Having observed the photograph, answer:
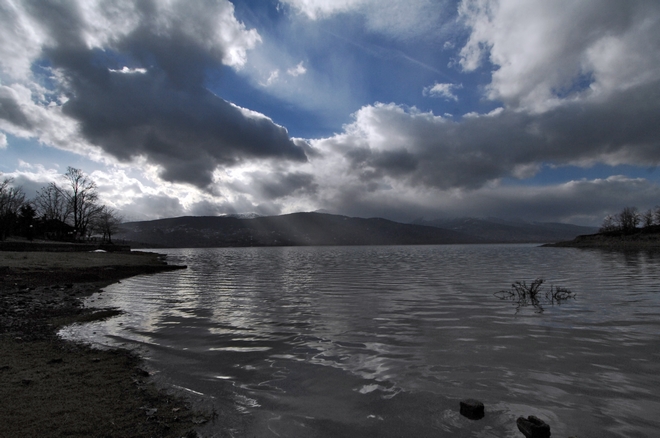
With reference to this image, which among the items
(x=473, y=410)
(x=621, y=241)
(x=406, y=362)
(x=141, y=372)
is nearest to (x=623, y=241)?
(x=621, y=241)

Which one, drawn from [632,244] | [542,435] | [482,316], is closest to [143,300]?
[482,316]

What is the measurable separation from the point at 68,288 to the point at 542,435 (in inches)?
1127

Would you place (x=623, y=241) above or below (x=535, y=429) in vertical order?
above

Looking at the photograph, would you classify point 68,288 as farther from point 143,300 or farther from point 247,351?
point 247,351

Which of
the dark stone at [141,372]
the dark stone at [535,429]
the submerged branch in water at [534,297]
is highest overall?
the dark stone at [535,429]

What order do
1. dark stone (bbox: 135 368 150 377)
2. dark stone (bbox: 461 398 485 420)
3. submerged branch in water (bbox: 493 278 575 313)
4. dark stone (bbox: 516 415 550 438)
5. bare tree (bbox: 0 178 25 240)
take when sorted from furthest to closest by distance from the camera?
bare tree (bbox: 0 178 25 240)
submerged branch in water (bbox: 493 278 575 313)
dark stone (bbox: 135 368 150 377)
dark stone (bbox: 461 398 485 420)
dark stone (bbox: 516 415 550 438)

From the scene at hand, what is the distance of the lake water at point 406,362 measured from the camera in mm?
6168

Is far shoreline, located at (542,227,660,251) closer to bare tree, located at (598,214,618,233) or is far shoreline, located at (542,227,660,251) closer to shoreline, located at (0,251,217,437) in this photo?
bare tree, located at (598,214,618,233)

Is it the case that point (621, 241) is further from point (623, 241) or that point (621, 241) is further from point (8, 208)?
point (8, 208)

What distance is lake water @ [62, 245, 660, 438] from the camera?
20.2ft

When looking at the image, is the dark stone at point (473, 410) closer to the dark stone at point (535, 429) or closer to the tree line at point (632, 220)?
the dark stone at point (535, 429)

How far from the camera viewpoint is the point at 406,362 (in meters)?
9.30

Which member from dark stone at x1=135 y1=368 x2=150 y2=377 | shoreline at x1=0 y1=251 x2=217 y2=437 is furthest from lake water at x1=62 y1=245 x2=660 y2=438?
shoreline at x1=0 y1=251 x2=217 y2=437

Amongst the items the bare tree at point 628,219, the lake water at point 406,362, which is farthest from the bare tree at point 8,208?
the bare tree at point 628,219
